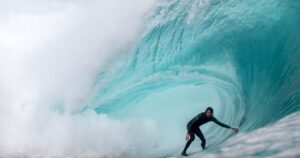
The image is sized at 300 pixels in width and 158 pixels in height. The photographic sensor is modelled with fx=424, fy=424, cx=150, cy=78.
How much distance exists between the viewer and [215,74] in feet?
47.6

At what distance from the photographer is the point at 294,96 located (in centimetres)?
988

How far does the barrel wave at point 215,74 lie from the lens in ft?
33.4

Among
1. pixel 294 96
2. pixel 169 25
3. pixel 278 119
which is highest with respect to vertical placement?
Answer: pixel 169 25

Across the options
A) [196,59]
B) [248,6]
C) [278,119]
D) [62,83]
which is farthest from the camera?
[62,83]

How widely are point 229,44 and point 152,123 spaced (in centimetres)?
487

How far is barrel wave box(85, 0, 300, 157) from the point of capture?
10172mm

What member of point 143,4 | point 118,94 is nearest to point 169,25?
point 143,4

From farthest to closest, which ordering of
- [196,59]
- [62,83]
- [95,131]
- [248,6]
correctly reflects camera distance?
1. [62,83]
2. [95,131]
3. [196,59]
4. [248,6]

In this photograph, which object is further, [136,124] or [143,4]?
[143,4]

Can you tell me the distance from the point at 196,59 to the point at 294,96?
613 cm

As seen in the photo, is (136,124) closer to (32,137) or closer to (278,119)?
(32,137)

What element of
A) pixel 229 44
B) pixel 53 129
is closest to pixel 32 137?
pixel 53 129

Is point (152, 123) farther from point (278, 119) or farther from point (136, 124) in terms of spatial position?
point (278, 119)

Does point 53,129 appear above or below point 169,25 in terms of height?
below
